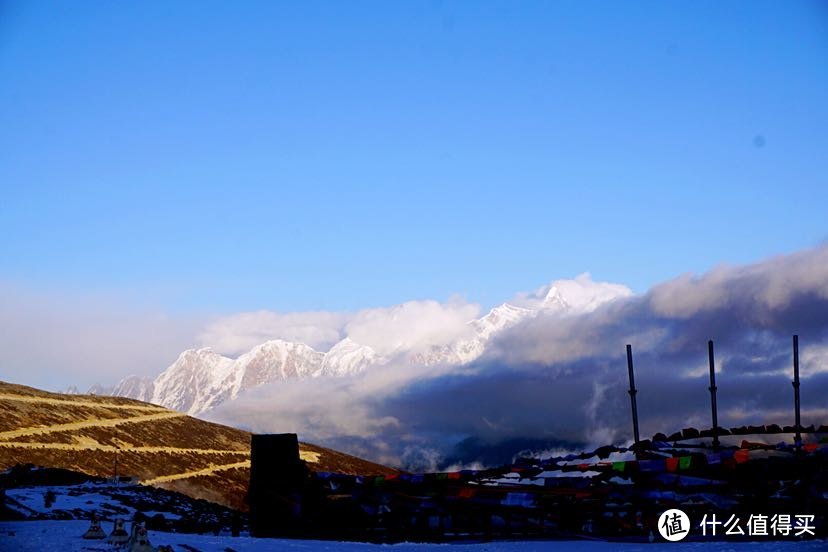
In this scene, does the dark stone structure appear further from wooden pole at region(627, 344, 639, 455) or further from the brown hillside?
the brown hillside

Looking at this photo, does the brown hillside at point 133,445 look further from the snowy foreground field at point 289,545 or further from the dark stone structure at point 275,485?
the snowy foreground field at point 289,545

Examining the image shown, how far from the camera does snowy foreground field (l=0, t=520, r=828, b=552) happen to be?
36.6ft

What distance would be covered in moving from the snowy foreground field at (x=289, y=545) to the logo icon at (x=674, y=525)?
0.22 metres

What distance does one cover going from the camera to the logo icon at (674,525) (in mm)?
11750

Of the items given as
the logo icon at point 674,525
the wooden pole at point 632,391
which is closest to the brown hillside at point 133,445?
the wooden pole at point 632,391

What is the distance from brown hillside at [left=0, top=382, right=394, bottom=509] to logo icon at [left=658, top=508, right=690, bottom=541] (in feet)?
136

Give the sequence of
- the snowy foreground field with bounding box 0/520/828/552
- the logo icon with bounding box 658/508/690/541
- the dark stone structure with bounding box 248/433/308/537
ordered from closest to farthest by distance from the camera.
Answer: the snowy foreground field with bounding box 0/520/828/552, the logo icon with bounding box 658/508/690/541, the dark stone structure with bounding box 248/433/308/537

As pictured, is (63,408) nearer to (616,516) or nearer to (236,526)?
(236,526)

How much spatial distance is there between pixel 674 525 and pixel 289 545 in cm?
481

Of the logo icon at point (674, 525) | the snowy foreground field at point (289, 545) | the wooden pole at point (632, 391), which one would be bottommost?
the snowy foreground field at point (289, 545)

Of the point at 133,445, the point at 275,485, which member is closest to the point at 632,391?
the point at 275,485

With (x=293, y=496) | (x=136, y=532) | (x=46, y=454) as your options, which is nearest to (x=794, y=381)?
(x=293, y=496)

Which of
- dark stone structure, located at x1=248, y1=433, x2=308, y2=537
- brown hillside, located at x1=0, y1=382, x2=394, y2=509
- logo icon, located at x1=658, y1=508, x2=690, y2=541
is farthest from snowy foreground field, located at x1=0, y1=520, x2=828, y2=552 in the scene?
brown hillside, located at x1=0, y1=382, x2=394, y2=509

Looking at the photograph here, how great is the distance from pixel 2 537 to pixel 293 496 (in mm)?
3918
